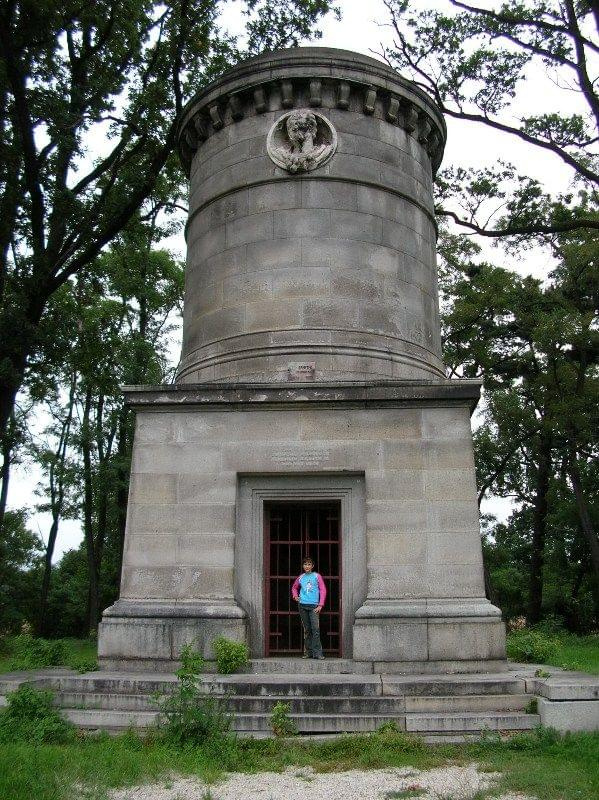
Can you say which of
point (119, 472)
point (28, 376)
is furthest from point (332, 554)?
point (119, 472)

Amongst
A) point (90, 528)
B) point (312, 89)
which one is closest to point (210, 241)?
point (312, 89)

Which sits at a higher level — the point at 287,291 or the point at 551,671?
the point at 287,291

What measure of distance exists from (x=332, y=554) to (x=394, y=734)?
13.6 feet

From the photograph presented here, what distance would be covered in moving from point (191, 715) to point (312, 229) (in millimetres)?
8413

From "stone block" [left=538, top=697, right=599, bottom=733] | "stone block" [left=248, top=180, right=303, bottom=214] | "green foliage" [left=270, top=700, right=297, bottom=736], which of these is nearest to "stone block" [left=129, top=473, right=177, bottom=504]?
"green foliage" [left=270, top=700, right=297, bottom=736]

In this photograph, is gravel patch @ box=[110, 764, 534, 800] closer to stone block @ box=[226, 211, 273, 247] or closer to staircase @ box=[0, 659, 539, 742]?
staircase @ box=[0, 659, 539, 742]

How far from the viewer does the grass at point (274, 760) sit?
646 cm

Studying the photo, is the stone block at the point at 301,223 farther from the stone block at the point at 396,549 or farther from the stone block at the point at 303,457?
the stone block at the point at 396,549

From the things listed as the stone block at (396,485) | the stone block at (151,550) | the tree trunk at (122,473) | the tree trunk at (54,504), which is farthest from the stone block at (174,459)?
the tree trunk at (54,504)

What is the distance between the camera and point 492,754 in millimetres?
7652

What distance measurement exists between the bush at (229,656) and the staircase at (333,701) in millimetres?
443

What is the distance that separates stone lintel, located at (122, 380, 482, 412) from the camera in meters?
11.5

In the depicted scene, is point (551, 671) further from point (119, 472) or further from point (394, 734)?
point (119, 472)

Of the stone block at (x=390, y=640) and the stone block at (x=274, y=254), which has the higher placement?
the stone block at (x=274, y=254)
